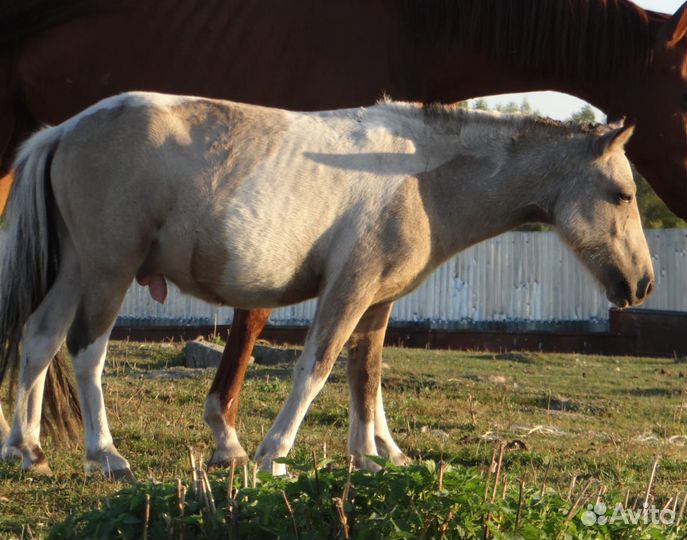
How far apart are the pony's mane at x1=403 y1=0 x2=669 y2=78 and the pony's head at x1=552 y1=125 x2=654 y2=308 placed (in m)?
1.33

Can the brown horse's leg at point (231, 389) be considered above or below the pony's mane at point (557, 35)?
below

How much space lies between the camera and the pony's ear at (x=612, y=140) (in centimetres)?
557

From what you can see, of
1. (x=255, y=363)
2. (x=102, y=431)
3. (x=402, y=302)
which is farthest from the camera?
(x=402, y=302)

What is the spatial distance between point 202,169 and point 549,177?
1.68 meters

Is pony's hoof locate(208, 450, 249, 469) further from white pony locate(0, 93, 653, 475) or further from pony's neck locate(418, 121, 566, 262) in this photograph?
pony's neck locate(418, 121, 566, 262)

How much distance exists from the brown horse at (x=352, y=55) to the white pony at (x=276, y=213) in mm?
998

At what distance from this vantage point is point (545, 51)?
693 cm

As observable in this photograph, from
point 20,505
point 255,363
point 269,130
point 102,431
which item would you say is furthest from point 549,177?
point 255,363

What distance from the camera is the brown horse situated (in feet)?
21.6

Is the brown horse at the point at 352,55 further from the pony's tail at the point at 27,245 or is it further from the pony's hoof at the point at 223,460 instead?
the pony's hoof at the point at 223,460

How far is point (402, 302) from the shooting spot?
822 inches

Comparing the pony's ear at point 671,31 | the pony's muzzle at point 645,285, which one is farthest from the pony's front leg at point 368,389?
the pony's ear at point 671,31

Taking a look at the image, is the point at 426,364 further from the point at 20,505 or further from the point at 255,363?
the point at 20,505

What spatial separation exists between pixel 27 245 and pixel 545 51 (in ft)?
10.6
